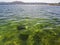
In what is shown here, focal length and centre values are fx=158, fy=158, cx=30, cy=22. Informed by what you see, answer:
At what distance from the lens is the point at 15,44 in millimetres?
8641

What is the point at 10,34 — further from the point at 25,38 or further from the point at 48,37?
the point at 48,37

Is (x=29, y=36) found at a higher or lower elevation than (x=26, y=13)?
higher

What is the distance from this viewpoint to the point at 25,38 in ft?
30.8

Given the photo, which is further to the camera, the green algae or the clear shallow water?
the clear shallow water

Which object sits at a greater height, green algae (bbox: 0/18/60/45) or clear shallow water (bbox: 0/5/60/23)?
green algae (bbox: 0/18/60/45)

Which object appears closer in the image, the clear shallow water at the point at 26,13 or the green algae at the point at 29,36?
the green algae at the point at 29,36

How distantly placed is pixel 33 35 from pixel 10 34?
1427 mm

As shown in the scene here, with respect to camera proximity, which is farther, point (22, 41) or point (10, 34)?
point (10, 34)

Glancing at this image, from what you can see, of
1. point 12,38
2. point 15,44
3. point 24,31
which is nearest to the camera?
point 15,44

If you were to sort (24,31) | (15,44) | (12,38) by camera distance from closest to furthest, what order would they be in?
(15,44), (12,38), (24,31)

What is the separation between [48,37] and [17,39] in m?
1.87

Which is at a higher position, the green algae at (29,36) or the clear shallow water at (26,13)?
the green algae at (29,36)

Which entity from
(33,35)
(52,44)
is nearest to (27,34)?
(33,35)

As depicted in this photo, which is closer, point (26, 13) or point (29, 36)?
point (29, 36)
